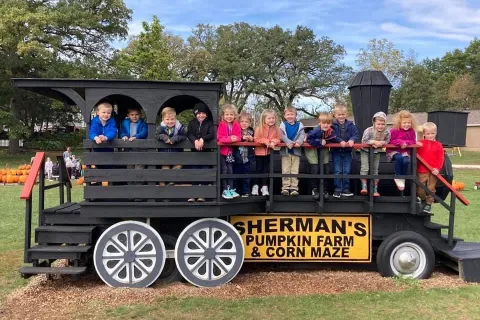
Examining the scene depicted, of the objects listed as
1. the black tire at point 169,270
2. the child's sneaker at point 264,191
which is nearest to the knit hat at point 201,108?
the child's sneaker at point 264,191

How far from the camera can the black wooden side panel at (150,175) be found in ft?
19.9

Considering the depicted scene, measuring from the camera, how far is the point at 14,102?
3597 centimetres

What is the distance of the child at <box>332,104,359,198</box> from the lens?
259 inches

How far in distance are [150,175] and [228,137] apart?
108cm

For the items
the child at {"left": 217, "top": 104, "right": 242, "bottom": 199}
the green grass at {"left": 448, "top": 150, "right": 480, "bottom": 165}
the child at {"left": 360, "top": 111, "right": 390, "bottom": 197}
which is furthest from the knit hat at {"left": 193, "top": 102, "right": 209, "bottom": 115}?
the green grass at {"left": 448, "top": 150, "right": 480, "bottom": 165}

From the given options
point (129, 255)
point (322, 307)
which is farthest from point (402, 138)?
point (129, 255)

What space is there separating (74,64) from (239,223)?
29194 millimetres

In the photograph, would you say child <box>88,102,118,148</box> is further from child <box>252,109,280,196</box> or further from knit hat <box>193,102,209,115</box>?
child <box>252,109,280,196</box>

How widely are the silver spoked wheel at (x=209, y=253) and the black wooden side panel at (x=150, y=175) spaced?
0.57 meters

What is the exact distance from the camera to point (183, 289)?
605 cm

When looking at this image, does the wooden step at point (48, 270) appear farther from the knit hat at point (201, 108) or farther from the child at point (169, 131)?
the knit hat at point (201, 108)

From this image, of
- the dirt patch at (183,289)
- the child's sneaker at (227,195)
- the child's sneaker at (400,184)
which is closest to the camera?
the dirt patch at (183,289)

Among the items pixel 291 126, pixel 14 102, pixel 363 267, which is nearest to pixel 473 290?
pixel 363 267

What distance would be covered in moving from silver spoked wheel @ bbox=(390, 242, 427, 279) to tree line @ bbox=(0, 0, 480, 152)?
1057 inches
